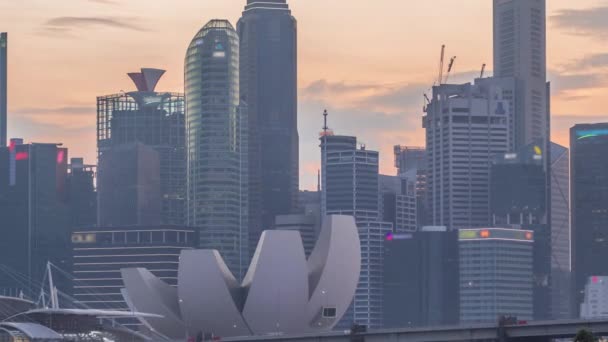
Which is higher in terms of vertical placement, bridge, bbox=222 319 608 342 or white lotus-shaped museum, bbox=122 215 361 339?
white lotus-shaped museum, bbox=122 215 361 339

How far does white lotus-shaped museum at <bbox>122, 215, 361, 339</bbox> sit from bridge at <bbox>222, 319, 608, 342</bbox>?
41.3ft

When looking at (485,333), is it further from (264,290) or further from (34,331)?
(34,331)

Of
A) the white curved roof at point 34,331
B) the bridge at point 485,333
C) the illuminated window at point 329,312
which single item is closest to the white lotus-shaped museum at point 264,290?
the illuminated window at point 329,312

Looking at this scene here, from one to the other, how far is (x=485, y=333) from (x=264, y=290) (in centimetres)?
2505

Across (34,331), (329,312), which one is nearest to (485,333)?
(329,312)

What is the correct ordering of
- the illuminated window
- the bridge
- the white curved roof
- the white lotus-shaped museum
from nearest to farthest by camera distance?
the bridge → the white curved roof → the white lotus-shaped museum → the illuminated window

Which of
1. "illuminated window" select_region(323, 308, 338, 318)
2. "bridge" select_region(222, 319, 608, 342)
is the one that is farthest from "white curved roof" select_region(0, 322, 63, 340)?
"bridge" select_region(222, 319, 608, 342)

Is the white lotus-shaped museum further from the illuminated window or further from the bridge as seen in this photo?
the bridge

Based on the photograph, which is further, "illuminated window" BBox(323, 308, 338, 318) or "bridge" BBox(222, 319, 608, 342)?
"illuminated window" BBox(323, 308, 338, 318)

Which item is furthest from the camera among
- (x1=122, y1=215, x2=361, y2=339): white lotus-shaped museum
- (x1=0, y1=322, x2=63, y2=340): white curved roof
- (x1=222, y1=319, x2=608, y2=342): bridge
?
(x1=122, y1=215, x2=361, y2=339): white lotus-shaped museum

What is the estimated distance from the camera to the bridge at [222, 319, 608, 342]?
375 feet

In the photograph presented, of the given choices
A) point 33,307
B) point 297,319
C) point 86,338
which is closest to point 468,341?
point 297,319

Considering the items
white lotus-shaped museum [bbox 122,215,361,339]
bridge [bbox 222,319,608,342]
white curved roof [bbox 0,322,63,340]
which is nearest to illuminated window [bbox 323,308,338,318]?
white lotus-shaped museum [bbox 122,215,361,339]

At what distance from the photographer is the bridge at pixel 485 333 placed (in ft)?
375
